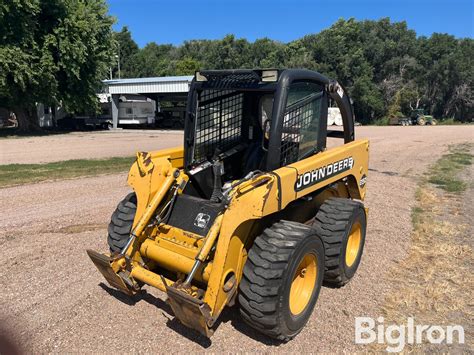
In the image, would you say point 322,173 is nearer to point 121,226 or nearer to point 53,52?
point 121,226

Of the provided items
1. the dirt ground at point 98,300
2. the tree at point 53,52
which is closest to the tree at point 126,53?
the tree at point 53,52

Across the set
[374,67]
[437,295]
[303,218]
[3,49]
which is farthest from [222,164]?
[374,67]

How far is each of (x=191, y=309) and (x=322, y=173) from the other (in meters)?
1.85

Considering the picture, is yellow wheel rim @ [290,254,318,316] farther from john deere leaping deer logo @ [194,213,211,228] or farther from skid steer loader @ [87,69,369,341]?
john deere leaping deer logo @ [194,213,211,228]

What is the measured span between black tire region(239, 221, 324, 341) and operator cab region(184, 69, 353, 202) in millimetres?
724

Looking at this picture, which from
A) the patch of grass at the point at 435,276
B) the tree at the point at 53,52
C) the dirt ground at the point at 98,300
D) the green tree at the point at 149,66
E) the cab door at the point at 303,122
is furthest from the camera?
the green tree at the point at 149,66

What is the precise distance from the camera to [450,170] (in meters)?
12.2

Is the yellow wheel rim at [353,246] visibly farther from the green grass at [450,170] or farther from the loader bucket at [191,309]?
the green grass at [450,170]

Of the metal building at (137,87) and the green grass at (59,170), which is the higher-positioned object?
the metal building at (137,87)

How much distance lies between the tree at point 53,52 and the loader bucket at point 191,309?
2393 cm

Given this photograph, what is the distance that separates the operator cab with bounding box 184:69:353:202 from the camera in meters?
3.83

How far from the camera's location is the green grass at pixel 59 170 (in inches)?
406

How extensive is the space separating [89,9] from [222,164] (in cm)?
2686

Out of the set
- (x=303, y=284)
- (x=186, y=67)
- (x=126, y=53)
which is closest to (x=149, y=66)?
(x=126, y=53)
